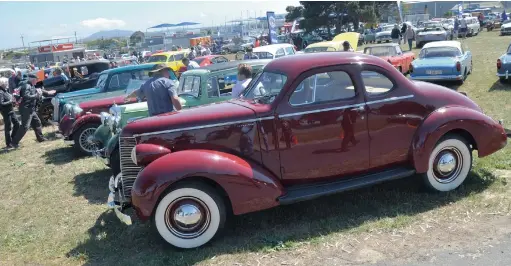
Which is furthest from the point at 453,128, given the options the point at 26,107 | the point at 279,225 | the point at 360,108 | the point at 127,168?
the point at 26,107

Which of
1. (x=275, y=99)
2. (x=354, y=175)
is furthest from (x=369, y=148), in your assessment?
(x=275, y=99)

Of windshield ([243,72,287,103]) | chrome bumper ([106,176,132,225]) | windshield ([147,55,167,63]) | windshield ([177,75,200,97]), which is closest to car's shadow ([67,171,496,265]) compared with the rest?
chrome bumper ([106,176,132,225])

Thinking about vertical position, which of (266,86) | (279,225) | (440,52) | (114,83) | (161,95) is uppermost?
Answer: (266,86)

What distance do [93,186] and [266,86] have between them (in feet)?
12.2

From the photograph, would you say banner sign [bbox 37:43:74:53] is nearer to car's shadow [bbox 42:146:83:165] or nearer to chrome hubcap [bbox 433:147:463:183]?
car's shadow [bbox 42:146:83:165]

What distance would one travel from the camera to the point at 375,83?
5.08 meters

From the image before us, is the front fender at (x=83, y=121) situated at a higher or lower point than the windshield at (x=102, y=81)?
lower

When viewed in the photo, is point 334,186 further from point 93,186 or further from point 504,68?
point 504,68

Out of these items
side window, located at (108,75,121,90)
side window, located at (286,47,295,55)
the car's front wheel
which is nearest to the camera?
Answer: the car's front wheel

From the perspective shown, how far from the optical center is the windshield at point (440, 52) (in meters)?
13.8

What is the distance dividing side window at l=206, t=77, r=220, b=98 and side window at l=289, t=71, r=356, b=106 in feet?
10.9

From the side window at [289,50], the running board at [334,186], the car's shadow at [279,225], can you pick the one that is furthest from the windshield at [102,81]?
the side window at [289,50]

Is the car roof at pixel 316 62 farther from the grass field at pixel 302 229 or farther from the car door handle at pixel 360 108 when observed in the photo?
the grass field at pixel 302 229

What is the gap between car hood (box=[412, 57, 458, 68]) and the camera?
1304 cm
